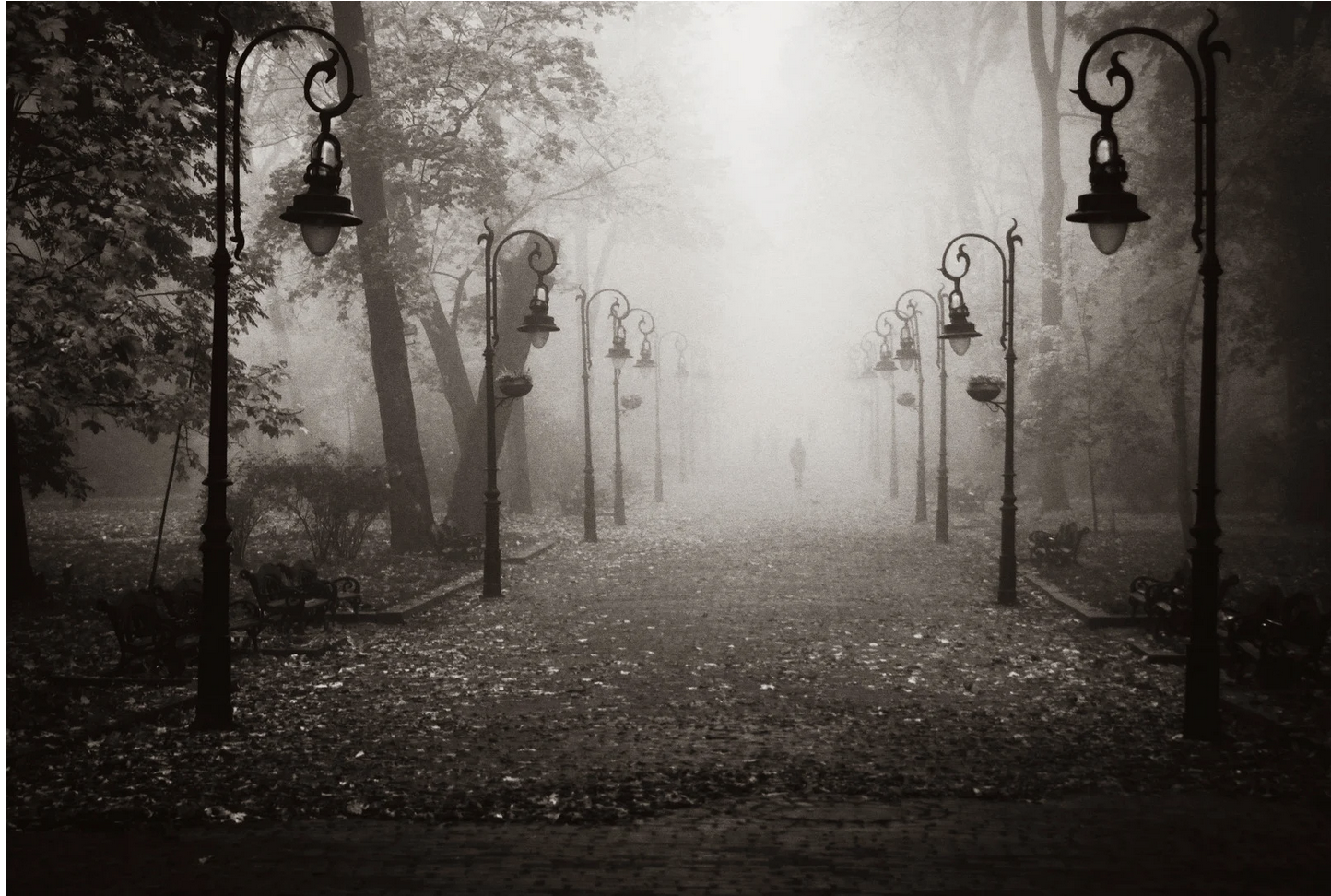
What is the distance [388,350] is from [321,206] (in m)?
12.6

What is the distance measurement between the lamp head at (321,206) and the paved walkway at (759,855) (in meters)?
4.53

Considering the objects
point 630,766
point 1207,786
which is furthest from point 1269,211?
point 630,766

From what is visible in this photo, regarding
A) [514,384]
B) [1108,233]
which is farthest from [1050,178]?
[1108,233]

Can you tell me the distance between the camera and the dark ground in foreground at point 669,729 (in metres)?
7.31

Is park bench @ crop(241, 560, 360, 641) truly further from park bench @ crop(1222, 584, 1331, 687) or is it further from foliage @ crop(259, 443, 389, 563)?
park bench @ crop(1222, 584, 1331, 687)

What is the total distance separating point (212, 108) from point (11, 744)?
970cm

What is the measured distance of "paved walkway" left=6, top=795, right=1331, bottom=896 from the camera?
581 centimetres

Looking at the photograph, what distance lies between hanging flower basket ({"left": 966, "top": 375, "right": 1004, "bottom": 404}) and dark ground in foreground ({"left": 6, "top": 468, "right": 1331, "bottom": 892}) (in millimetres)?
2979

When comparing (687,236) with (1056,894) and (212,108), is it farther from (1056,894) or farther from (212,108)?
(1056,894)

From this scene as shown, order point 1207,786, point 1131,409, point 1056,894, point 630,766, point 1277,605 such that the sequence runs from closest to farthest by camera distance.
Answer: point 1056,894
point 1207,786
point 630,766
point 1277,605
point 1131,409

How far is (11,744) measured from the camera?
27.6ft

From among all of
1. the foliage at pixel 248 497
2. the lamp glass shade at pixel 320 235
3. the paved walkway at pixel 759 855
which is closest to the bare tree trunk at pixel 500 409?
the foliage at pixel 248 497

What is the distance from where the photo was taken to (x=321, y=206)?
Answer: 9.27 m

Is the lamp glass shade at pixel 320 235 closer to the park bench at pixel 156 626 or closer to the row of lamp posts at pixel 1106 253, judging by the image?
the row of lamp posts at pixel 1106 253
